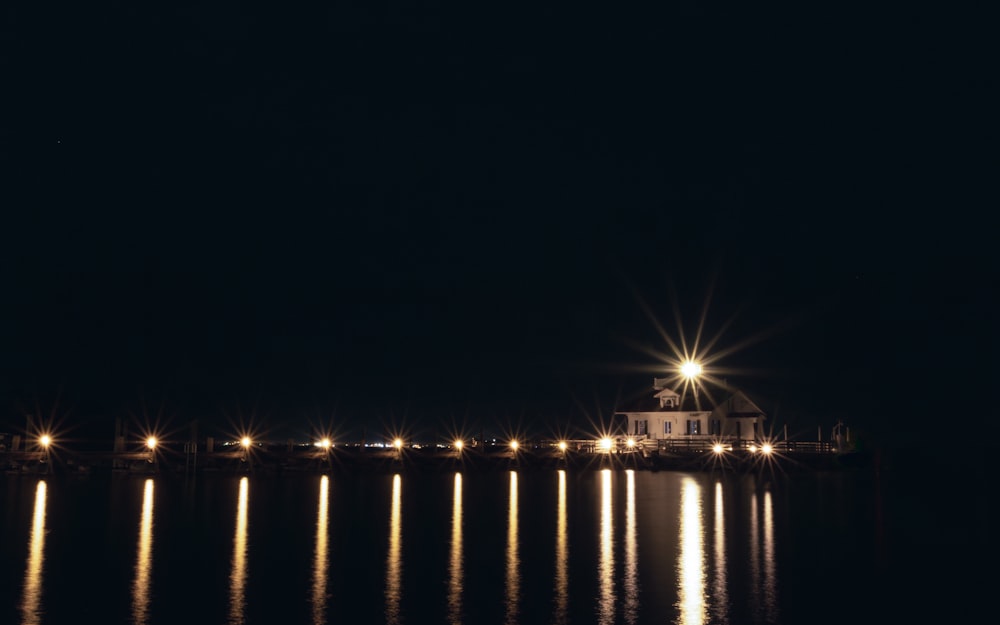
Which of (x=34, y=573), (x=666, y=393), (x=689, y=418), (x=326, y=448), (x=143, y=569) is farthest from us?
(x=666, y=393)

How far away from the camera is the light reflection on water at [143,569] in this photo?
1964 centimetres

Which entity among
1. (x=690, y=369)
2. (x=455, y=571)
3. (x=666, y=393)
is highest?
(x=690, y=369)

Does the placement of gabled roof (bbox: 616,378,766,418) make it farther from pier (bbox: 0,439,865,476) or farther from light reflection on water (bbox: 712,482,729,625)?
light reflection on water (bbox: 712,482,729,625)

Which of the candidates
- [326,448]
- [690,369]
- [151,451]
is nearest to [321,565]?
[151,451]

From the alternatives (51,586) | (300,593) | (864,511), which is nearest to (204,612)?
(300,593)

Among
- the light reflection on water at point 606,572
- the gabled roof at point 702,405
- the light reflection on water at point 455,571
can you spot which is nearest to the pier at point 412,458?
the gabled roof at point 702,405

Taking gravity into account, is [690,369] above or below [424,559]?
above

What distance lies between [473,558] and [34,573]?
1227cm

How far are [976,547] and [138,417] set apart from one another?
92228 millimetres

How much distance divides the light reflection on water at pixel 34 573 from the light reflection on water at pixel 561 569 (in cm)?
1117

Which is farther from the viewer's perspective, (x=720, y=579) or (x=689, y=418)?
(x=689, y=418)

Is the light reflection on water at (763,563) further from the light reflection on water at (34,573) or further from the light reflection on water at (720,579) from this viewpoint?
the light reflection on water at (34,573)

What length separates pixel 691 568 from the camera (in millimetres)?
25844

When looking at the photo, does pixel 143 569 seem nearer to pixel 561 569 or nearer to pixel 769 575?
pixel 561 569
